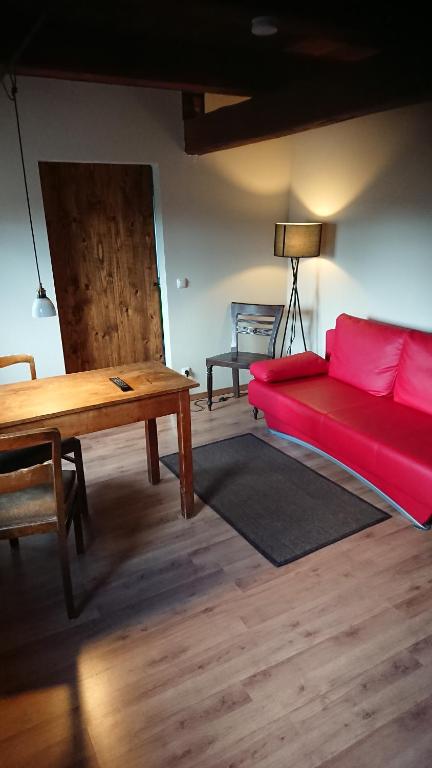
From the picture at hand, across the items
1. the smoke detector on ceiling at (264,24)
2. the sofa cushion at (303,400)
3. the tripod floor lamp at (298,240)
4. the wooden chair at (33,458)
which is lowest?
the sofa cushion at (303,400)

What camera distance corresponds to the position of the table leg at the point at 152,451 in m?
2.93

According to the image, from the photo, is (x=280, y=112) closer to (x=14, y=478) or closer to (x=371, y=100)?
(x=371, y=100)

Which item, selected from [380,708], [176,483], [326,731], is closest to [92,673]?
[326,731]

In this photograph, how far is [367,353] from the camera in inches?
136

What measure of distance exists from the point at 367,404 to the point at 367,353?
44cm

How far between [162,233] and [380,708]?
11.5 ft

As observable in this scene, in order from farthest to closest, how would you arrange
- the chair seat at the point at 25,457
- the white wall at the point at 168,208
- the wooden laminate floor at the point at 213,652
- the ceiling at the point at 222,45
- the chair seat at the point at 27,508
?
the white wall at the point at 168,208 → the chair seat at the point at 25,457 → the ceiling at the point at 222,45 → the chair seat at the point at 27,508 → the wooden laminate floor at the point at 213,652

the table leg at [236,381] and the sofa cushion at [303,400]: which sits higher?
the sofa cushion at [303,400]

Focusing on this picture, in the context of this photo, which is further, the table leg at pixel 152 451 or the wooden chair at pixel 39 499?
the table leg at pixel 152 451

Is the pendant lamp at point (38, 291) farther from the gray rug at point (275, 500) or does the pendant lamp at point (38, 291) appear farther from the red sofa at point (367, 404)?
the red sofa at point (367, 404)

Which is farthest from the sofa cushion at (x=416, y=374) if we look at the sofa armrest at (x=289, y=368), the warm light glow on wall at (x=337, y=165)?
the warm light glow on wall at (x=337, y=165)

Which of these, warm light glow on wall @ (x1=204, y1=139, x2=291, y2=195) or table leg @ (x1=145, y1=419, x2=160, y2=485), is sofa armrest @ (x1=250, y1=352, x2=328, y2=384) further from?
warm light glow on wall @ (x1=204, y1=139, x2=291, y2=195)

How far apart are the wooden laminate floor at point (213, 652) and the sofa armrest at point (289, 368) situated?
1.27m

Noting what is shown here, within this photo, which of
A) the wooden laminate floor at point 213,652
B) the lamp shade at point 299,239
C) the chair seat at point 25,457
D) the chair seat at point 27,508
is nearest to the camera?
the wooden laminate floor at point 213,652
